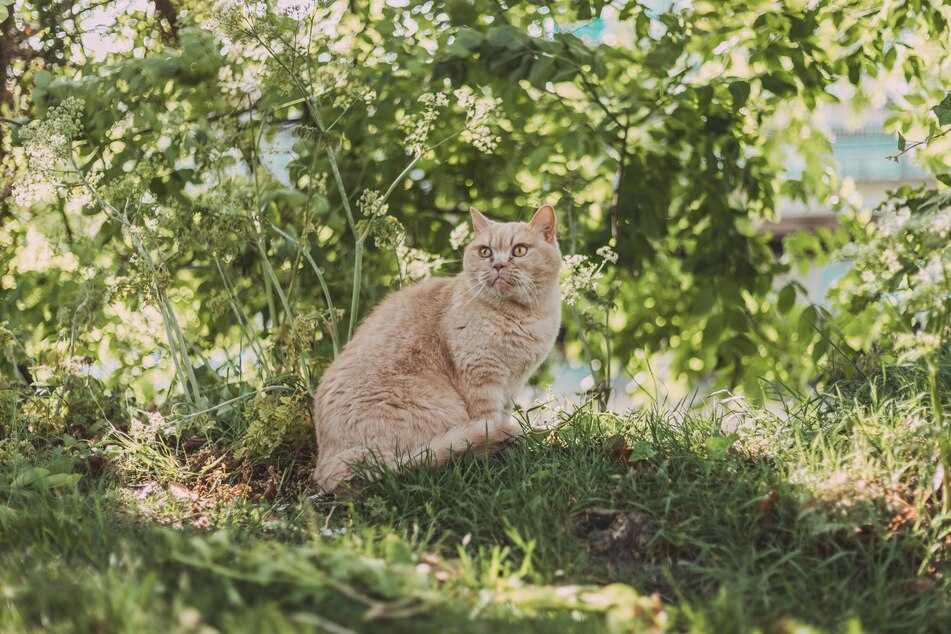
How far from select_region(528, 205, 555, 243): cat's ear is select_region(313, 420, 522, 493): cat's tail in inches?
38.0

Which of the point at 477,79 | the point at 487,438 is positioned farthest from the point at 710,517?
the point at 477,79

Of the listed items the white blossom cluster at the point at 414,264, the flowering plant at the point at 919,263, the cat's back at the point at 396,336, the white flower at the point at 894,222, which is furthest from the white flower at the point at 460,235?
the white flower at the point at 894,222

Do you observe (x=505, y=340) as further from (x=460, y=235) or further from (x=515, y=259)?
(x=460, y=235)

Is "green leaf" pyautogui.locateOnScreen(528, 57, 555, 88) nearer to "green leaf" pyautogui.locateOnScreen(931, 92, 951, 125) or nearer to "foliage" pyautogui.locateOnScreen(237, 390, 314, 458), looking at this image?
"green leaf" pyautogui.locateOnScreen(931, 92, 951, 125)

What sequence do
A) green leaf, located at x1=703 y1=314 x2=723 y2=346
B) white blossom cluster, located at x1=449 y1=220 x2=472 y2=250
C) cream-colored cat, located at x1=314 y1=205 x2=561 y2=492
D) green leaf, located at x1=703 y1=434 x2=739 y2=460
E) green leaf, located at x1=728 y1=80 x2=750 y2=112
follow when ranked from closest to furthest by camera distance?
green leaf, located at x1=703 y1=434 x2=739 y2=460
cream-colored cat, located at x1=314 y1=205 x2=561 y2=492
green leaf, located at x1=728 y1=80 x2=750 y2=112
white blossom cluster, located at x1=449 y1=220 x2=472 y2=250
green leaf, located at x1=703 y1=314 x2=723 y2=346

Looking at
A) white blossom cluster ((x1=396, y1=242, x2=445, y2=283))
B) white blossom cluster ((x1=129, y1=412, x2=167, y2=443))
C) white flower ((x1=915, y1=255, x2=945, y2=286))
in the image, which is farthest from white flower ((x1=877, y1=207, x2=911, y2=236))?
white blossom cluster ((x1=129, y1=412, x2=167, y2=443))

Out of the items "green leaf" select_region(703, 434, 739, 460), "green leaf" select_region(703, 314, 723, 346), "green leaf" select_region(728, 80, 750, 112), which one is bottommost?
"green leaf" select_region(703, 434, 739, 460)

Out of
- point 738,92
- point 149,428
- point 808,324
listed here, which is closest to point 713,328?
point 808,324

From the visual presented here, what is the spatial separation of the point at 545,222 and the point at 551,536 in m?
1.56

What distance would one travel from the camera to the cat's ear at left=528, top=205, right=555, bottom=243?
3463mm

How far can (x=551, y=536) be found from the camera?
233cm

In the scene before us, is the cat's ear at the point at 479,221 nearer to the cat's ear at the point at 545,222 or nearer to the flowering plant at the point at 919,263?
the cat's ear at the point at 545,222

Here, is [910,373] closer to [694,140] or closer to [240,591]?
[694,140]

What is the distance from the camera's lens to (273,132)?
4355mm
